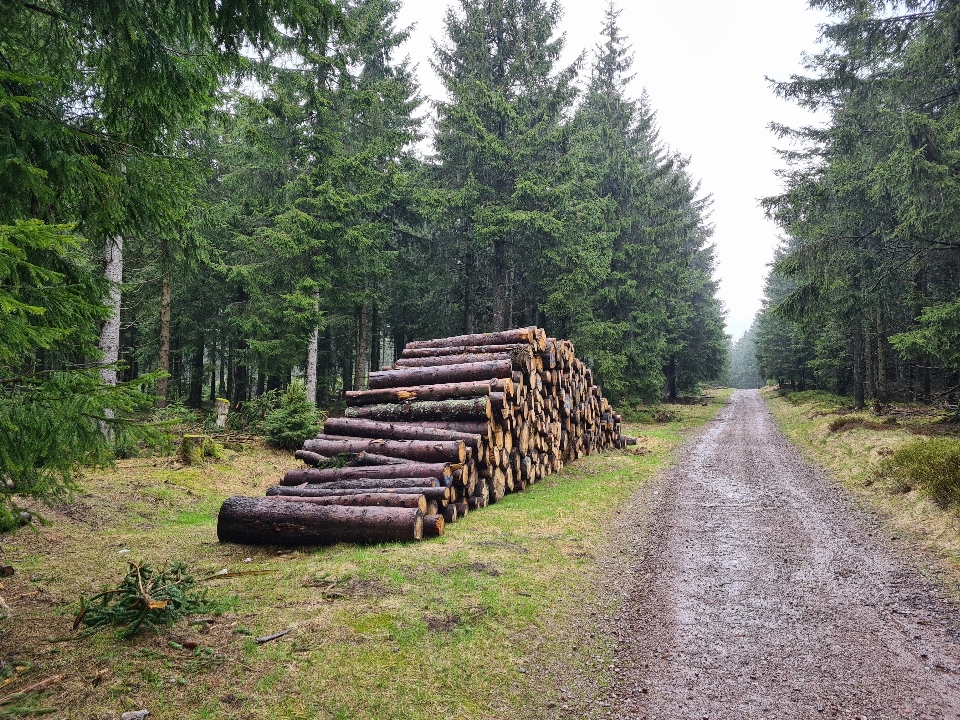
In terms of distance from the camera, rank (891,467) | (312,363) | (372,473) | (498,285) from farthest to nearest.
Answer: (498,285), (312,363), (891,467), (372,473)

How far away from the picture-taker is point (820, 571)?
6316 millimetres

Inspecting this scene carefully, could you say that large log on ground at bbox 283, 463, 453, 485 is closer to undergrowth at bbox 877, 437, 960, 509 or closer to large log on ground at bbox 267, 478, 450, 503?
large log on ground at bbox 267, 478, 450, 503

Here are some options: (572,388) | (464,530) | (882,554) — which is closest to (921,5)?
(572,388)

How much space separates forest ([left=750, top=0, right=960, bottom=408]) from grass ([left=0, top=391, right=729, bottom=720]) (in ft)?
46.3

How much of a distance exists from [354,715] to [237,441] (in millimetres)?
12769

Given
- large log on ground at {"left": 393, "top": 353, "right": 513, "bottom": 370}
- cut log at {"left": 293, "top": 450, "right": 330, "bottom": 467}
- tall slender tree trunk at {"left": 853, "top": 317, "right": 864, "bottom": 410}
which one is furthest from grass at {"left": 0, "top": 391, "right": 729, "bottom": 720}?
tall slender tree trunk at {"left": 853, "top": 317, "right": 864, "bottom": 410}

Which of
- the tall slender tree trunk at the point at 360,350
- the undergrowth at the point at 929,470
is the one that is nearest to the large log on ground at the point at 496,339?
the undergrowth at the point at 929,470

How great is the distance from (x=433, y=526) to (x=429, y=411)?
3.24 m

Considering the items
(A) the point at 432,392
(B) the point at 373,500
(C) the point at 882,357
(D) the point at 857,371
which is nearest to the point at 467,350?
(A) the point at 432,392

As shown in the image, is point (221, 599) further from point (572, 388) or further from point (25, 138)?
point (572, 388)

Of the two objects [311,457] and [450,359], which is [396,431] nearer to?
[311,457]

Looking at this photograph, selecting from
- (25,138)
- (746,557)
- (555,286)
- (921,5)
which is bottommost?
(746,557)

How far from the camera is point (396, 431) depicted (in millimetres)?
9875

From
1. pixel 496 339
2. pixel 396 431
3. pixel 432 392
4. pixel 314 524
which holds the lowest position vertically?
pixel 314 524
